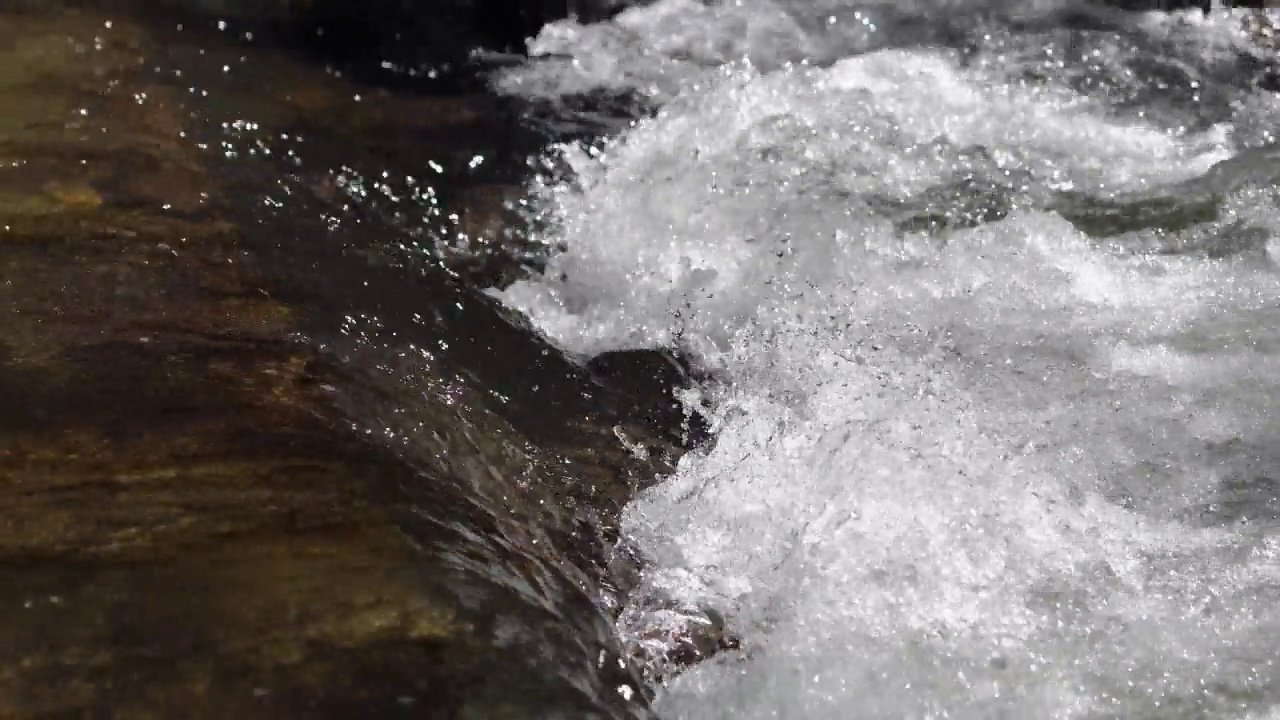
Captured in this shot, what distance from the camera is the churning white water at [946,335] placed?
2.34 meters

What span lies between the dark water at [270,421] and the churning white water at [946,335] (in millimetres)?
336

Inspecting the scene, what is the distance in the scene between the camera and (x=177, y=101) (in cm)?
342

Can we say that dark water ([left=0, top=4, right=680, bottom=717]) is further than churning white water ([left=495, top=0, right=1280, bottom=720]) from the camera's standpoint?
No

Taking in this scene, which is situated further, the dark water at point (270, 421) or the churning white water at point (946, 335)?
the churning white water at point (946, 335)

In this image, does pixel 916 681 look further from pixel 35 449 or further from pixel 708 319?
pixel 35 449

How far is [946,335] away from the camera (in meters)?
3.17

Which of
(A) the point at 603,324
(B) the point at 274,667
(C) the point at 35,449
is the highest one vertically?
(C) the point at 35,449

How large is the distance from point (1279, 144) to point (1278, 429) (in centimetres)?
173

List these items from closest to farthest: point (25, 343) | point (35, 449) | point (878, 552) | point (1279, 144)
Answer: point (35, 449)
point (25, 343)
point (878, 552)
point (1279, 144)

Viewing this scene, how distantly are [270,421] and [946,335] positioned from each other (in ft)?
7.04

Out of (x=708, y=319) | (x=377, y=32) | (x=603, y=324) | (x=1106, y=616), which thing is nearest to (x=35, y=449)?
(x=603, y=324)

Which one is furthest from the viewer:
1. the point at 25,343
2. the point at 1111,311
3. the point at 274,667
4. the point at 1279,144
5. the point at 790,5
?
the point at 790,5

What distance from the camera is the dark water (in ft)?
5.66

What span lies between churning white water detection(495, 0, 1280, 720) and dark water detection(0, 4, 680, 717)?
0.34m
